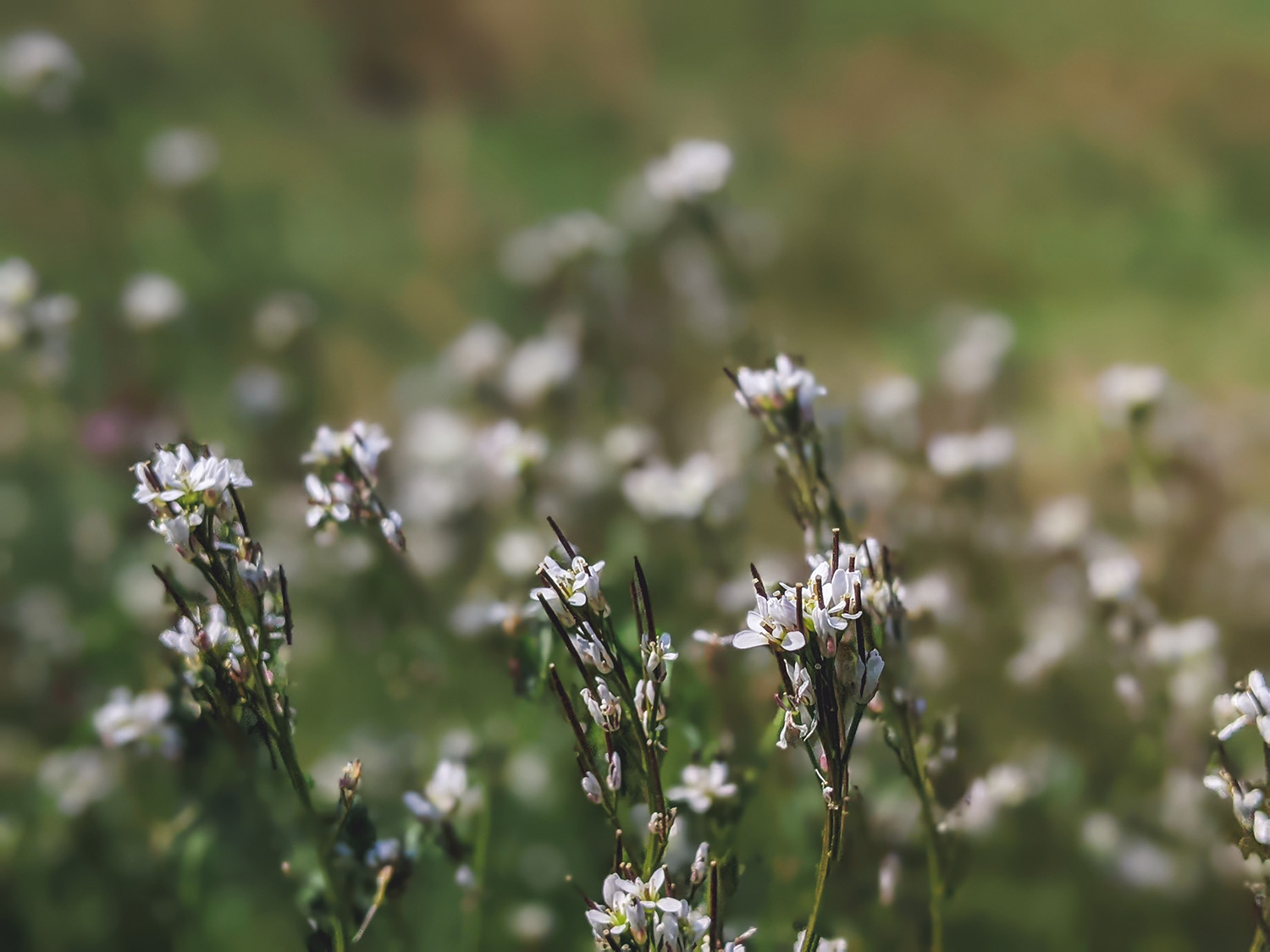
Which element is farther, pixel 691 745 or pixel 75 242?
pixel 75 242

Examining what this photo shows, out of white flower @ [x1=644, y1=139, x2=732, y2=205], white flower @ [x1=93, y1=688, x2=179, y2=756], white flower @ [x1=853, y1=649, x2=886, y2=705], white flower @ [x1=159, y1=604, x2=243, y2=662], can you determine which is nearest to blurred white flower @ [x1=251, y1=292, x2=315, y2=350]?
white flower @ [x1=644, y1=139, x2=732, y2=205]

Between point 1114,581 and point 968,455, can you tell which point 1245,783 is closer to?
point 1114,581

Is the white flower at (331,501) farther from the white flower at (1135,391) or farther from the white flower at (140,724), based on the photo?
the white flower at (1135,391)

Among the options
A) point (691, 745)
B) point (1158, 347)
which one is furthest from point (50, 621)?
point (1158, 347)

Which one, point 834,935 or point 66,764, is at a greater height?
point 66,764

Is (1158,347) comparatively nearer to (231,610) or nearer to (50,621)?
(231,610)
